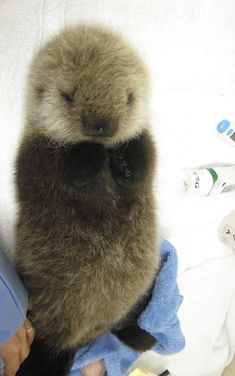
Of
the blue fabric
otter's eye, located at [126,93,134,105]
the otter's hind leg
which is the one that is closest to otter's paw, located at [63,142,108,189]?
otter's eye, located at [126,93,134,105]

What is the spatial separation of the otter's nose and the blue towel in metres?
0.49

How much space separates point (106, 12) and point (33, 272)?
67cm

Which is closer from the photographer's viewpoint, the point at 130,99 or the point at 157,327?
the point at 130,99

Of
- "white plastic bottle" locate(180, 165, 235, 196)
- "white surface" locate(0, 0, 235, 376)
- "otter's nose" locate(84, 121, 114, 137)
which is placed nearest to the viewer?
"otter's nose" locate(84, 121, 114, 137)

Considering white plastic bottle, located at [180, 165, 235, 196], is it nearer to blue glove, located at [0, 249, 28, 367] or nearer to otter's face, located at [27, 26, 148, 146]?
otter's face, located at [27, 26, 148, 146]

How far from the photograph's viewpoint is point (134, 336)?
1.04 meters

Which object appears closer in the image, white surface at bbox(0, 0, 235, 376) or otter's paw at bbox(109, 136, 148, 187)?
otter's paw at bbox(109, 136, 148, 187)

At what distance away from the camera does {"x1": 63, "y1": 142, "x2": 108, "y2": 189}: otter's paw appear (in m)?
0.78

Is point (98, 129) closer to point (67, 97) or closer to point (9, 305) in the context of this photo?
point (67, 97)

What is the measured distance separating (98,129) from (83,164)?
0.10 metres

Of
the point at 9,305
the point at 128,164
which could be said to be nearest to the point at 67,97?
the point at 128,164

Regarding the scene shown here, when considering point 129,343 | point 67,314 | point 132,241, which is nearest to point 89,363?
point 129,343

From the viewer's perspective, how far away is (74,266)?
843 mm

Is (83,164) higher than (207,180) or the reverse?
higher
